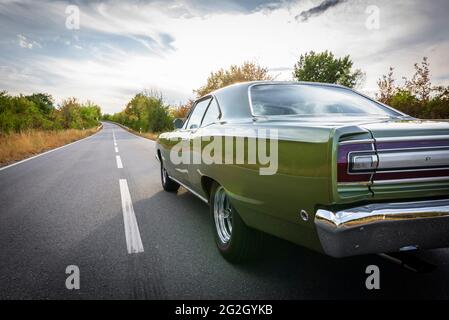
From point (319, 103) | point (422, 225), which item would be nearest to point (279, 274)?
point (422, 225)

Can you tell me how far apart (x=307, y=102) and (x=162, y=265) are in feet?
6.59

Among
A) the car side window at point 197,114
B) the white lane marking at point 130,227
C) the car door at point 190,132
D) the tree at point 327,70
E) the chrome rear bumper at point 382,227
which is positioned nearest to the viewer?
the chrome rear bumper at point 382,227

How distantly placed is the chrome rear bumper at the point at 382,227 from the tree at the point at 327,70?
40.2m

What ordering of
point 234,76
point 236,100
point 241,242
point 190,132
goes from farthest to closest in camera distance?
1. point 234,76
2. point 190,132
3. point 236,100
4. point 241,242

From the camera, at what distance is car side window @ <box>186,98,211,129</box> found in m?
3.93

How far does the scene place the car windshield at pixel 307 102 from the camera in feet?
9.24

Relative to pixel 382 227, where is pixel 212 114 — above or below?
above

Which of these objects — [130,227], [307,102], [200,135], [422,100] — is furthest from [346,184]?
[422,100]

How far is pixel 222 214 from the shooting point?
297 cm

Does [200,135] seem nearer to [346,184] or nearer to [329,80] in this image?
[346,184]

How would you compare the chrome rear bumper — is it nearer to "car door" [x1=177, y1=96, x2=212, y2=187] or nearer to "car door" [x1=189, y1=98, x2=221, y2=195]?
"car door" [x1=189, y1=98, x2=221, y2=195]

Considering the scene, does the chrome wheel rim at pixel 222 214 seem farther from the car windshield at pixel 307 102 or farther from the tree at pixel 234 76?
the tree at pixel 234 76

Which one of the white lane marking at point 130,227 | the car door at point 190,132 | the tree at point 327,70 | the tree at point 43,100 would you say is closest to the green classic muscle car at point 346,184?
the white lane marking at point 130,227

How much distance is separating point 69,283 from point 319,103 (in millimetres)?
2669
